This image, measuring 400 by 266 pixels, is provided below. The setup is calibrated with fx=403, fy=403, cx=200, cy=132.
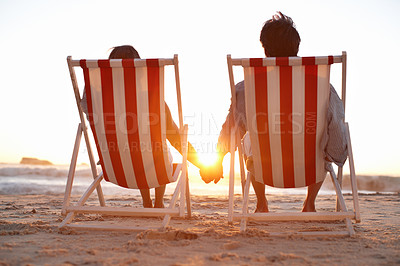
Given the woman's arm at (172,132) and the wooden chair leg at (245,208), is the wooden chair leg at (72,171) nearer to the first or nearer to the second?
the woman's arm at (172,132)

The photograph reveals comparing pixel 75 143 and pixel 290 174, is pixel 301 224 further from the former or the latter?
pixel 75 143

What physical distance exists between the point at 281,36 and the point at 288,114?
663 mm

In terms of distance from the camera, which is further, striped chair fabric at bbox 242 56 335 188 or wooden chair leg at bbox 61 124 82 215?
wooden chair leg at bbox 61 124 82 215

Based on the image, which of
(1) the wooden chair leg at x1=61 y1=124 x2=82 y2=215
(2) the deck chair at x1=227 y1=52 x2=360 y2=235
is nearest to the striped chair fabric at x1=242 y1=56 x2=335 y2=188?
(2) the deck chair at x1=227 y1=52 x2=360 y2=235

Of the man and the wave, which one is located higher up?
the man

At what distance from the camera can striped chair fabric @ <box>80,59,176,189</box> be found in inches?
105

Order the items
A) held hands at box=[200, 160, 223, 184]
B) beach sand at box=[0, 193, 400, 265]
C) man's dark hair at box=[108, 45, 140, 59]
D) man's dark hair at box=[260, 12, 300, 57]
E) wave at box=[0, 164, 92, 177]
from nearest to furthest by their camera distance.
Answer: beach sand at box=[0, 193, 400, 265]
man's dark hair at box=[260, 12, 300, 57]
man's dark hair at box=[108, 45, 140, 59]
held hands at box=[200, 160, 223, 184]
wave at box=[0, 164, 92, 177]

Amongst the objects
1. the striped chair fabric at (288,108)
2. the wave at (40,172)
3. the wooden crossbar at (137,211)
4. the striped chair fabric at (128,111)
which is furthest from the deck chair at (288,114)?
the wave at (40,172)

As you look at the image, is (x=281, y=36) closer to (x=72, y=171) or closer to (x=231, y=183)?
(x=231, y=183)

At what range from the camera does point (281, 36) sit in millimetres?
2938

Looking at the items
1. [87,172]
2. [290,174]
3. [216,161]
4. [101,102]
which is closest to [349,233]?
[290,174]

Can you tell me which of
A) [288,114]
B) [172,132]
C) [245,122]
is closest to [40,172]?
[172,132]

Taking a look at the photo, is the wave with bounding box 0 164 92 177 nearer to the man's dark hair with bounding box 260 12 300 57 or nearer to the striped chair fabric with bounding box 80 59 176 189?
the striped chair fabric with bounding box 80 59 176 189

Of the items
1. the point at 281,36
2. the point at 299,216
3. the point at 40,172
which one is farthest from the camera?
the point at 40,172
